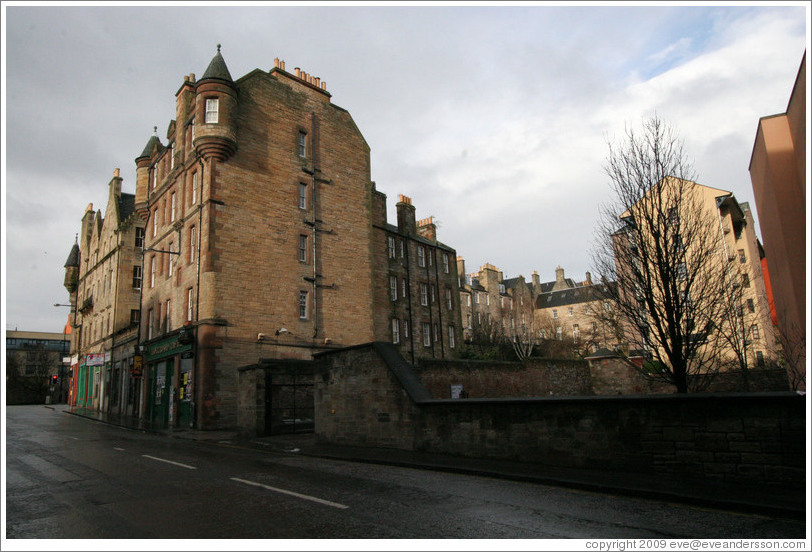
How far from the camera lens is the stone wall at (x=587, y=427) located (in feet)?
25.7

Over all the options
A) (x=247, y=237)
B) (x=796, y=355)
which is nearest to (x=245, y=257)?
(x=247, y=237)

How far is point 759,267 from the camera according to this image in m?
41.1

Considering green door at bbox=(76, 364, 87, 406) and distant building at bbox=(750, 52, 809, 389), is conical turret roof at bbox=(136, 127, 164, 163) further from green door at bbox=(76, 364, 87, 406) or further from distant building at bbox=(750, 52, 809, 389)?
distant building at bbox=(750, 52, 809, 389)

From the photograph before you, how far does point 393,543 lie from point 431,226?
1654 inches

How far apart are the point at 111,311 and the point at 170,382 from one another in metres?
17.6

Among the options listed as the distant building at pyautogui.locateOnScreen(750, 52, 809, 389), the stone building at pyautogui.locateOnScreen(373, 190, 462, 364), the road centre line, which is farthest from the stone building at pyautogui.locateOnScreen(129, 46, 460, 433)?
the distant building at pyautogui.locateOnScreen(750, 52, 809, 389)

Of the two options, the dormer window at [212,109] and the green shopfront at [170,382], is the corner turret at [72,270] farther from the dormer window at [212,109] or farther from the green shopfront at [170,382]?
the dormer window at [212,109]

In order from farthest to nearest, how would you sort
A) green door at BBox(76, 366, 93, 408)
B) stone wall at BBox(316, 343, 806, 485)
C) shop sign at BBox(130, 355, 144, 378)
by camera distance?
green door at BBox(76, 366, 93, 408), shop sign at BBox(130, 355, 144, 378), stone wall at BBox(316, 343, 806, 485)

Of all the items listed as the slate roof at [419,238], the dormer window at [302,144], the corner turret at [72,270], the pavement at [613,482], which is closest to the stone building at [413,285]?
the slate roof at [419,238]

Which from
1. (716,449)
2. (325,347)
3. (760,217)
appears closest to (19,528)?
(716,449)

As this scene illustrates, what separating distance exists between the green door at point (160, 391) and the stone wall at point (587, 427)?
1733 cm

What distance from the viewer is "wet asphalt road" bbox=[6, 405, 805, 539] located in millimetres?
5906

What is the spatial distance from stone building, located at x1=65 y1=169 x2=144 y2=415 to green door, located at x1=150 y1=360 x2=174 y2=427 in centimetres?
185

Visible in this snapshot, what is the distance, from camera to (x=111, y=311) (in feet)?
136
